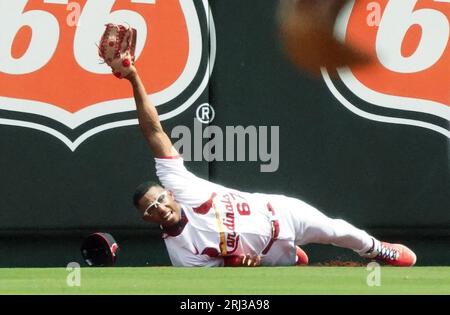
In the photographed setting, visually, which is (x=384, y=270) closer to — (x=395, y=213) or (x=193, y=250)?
(x=193, y=250)

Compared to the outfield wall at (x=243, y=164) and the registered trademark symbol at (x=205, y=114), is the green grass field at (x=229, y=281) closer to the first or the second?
the outfield wall at (x=243, y=164)

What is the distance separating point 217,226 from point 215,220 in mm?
47

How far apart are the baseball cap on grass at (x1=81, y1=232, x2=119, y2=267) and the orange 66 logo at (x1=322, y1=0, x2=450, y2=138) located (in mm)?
2361

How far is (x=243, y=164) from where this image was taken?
34.1 ft

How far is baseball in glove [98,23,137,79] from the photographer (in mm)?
9273

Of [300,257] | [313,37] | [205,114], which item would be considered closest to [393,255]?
[300,257]

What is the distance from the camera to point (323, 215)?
974cm

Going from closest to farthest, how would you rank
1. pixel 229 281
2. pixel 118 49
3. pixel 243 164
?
pixel 229 281
pixel 118 49
pixel 243 164

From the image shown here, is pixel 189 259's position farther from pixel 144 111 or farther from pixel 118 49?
pixel 118 49

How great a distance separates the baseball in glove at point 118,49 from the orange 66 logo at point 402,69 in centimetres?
187

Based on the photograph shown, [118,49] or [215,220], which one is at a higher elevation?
[118,49]

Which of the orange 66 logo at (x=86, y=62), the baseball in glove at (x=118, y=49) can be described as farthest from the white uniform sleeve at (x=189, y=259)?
the orange 66 logo at (x=86, y=62)
